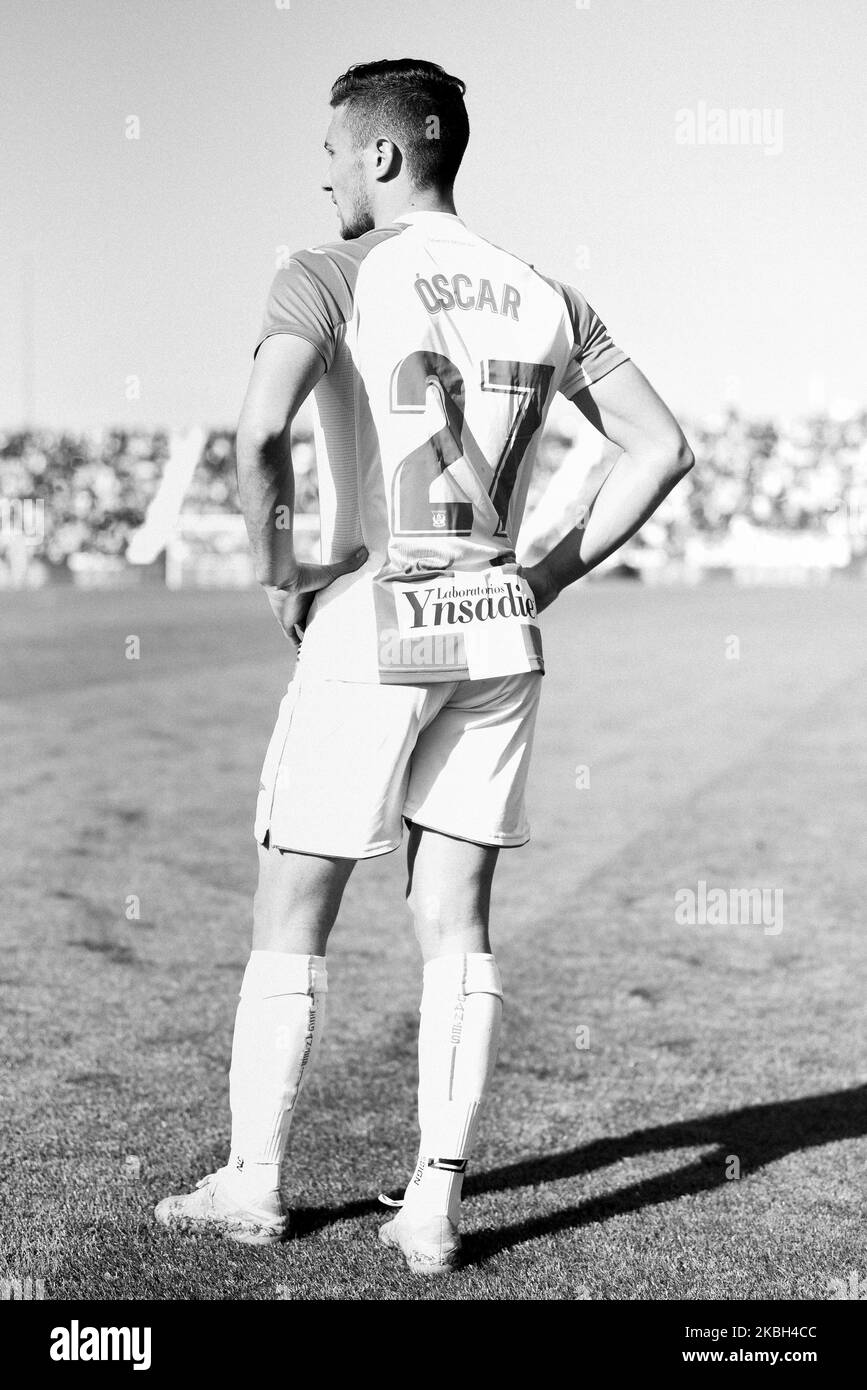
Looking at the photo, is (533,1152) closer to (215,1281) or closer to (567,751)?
(215,1281)

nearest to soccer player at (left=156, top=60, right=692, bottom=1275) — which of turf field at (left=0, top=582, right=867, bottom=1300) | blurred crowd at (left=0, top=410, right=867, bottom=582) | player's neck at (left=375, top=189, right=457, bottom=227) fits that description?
player's neck at (left=375, top=189, right=457, bottom=227)

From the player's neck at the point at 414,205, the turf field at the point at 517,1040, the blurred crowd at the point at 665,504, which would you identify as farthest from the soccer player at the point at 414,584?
the blurred crowd at the point at 665,504

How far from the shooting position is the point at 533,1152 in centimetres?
346

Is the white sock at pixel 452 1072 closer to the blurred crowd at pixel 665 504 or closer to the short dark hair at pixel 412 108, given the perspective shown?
the short dark hair at pixel 412 108

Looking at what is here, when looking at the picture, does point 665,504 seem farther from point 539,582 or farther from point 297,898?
point 297,898

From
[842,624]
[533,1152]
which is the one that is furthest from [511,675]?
[842,624]

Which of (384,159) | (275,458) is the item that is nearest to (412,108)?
(384,159)

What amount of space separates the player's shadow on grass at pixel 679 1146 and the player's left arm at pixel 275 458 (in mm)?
1285

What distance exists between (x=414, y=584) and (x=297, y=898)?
22.9 inches

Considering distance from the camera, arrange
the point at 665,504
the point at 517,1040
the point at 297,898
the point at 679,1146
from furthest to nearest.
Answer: the point at 665,504, the point at 517,1040, the point at 679,1146, the point at 297,898

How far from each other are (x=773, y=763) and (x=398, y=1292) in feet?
29.1

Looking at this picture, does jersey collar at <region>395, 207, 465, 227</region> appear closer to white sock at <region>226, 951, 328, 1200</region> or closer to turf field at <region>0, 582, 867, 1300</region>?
white sock at <region>226, 951, 328, 1200</region>

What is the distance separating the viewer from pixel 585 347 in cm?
268

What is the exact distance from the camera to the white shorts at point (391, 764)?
2576mm
